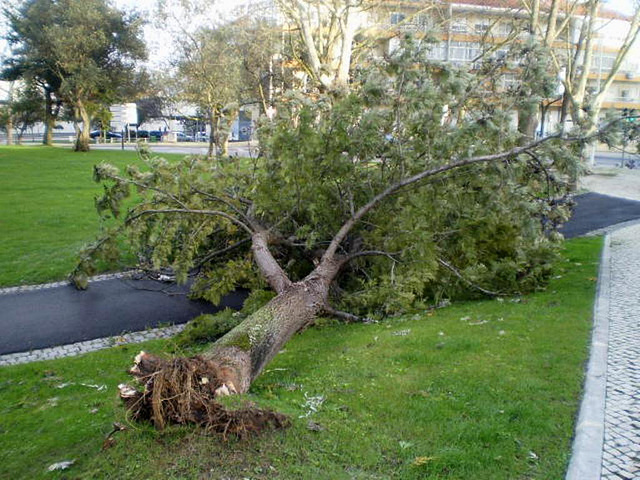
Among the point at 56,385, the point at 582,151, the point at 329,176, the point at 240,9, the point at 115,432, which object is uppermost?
the point at 240,9

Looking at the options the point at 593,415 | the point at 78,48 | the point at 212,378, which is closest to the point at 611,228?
the point at 593,415

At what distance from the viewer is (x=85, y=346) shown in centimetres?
757

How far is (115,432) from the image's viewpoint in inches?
157

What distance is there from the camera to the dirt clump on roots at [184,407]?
12.6ft

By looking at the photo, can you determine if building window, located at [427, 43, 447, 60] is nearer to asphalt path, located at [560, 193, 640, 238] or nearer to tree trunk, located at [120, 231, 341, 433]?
tree trunk, located at [120, 231, 341, 433]

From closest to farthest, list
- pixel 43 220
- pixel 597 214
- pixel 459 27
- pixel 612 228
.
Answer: pixel 612 228 → pixel 43 220 → pixel 597 214 → pixel 459 27

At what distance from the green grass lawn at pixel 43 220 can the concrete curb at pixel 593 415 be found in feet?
23.0

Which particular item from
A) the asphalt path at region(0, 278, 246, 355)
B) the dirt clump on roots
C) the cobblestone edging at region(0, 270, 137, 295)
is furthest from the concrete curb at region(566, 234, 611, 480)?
the cobblestone edging at region(0, 270, 137, 295)

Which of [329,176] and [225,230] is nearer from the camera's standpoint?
[329,176]

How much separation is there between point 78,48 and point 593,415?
111ft

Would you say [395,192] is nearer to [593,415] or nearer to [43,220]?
[593,415]

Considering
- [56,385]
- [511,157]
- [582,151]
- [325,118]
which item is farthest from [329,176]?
[56,385]

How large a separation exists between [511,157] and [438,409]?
4.07 meters

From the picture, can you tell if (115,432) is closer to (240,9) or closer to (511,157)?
(511,157)
